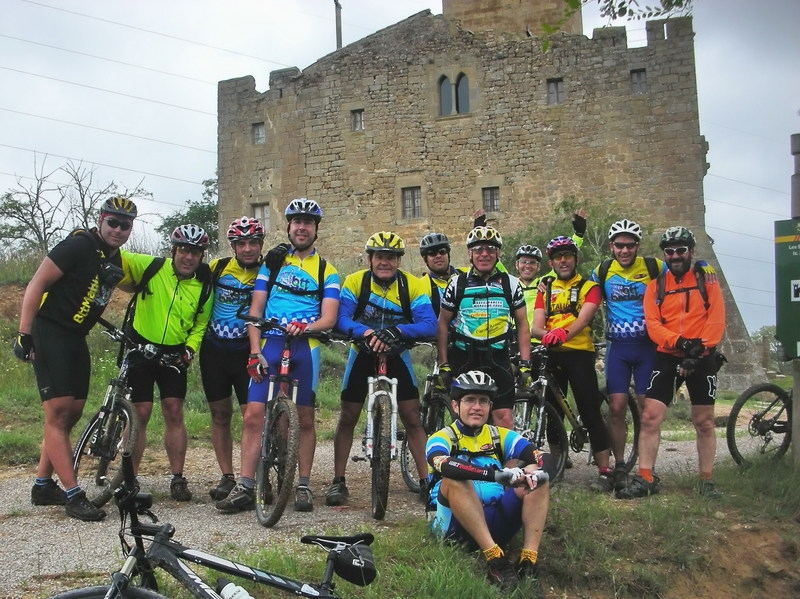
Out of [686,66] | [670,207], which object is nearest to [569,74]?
[686,66]

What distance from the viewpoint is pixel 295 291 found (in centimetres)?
607

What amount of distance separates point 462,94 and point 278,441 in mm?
23850

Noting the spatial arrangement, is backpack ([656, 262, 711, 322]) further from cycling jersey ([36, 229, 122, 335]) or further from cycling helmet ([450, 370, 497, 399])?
cycling jersey ([36, 229, 122, 335])

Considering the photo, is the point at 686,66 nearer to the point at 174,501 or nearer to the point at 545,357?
the point at 545,357

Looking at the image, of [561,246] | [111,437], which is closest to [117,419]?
[111,437]

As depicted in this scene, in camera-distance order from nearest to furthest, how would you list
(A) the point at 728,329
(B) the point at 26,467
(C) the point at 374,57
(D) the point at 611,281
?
(D) the point at 611,281 < (B) the point at 26,467 < (A) the point at 728,329 < (C) the point at 374,57

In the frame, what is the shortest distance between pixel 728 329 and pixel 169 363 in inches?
817

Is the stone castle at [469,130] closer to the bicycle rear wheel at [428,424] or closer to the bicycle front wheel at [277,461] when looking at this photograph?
the bicycle rear wheel at [428,424]

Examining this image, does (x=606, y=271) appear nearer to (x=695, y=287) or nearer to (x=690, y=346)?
(x=695, y=287)

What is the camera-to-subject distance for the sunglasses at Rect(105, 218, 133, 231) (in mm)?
5902

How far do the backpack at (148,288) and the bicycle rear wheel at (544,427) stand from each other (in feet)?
8.80

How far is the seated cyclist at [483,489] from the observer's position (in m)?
4.59

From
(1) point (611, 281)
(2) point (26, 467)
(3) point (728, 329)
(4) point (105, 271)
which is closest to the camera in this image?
(4) point (105, 271)

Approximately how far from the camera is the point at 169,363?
6.13m
